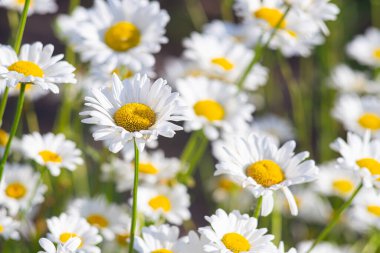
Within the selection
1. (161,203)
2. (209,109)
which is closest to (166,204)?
(161,203)

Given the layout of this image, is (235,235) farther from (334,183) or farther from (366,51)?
(366,51)

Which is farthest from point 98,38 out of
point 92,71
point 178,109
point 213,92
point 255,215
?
point 255,215

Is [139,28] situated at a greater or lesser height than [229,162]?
greater

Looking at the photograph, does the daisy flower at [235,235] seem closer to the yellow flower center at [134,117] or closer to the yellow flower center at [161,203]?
the yellow flower center at [134,117]

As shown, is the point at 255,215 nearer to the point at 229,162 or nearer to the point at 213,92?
the point at 229,162

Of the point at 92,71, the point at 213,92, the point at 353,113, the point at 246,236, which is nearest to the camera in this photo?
the point at 246,236
